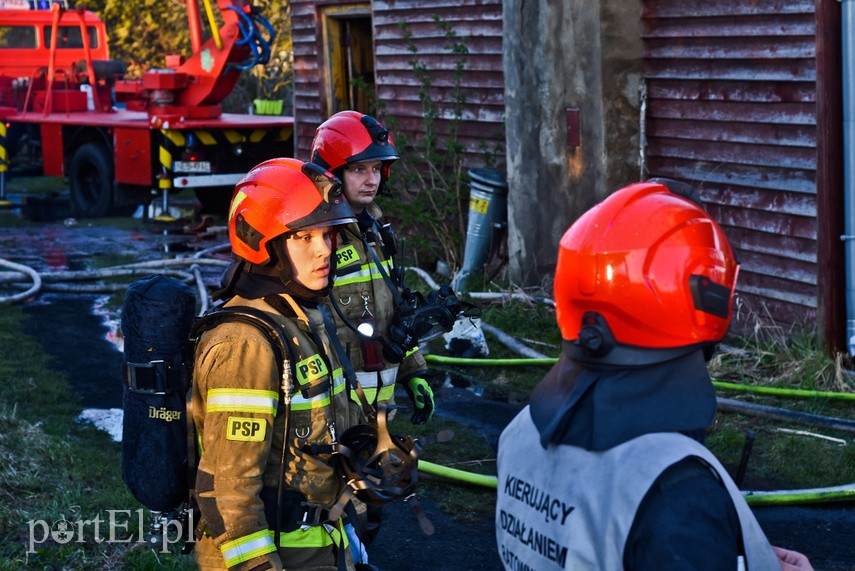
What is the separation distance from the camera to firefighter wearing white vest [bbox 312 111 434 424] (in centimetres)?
429

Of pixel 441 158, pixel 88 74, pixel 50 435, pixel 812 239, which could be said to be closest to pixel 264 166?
pixel 50 435

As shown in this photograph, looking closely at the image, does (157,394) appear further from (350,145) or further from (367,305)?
(350,145)

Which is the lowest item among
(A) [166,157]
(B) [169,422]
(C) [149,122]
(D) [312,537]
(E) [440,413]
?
(E) [440,413]

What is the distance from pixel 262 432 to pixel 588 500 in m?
1.19

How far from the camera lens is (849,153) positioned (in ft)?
21.7

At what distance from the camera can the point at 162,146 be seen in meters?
14.4

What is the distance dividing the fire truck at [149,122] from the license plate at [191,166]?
0.01 meters

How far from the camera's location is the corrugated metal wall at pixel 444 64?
9977 mm

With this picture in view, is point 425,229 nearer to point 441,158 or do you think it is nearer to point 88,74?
point 441,158

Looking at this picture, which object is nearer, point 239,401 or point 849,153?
point 239,401

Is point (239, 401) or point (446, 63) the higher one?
point (446, 63)

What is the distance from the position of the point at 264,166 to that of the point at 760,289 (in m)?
5.05

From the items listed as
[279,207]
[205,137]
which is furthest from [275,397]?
[205,137]

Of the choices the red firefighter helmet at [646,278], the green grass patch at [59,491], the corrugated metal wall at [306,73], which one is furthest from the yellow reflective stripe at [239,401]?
the corrugated metal wall at [306,73]
